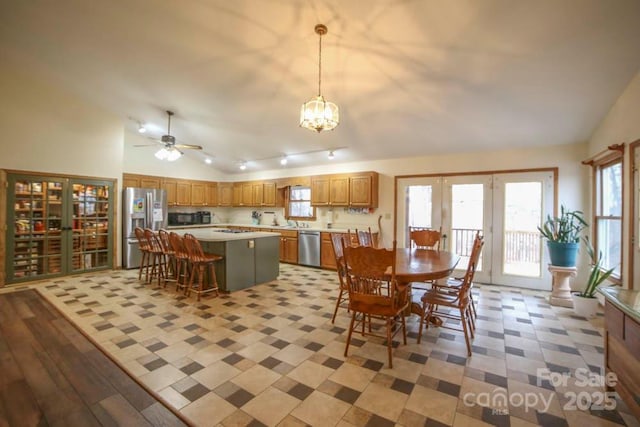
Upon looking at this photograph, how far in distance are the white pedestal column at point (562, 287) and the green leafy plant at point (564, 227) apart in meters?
0.40

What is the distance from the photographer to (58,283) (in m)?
5.02

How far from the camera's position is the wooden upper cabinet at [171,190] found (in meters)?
7.35

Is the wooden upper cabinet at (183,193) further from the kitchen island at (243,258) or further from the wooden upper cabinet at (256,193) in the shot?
the kitchen island at (243,258)

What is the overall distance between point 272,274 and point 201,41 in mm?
3635

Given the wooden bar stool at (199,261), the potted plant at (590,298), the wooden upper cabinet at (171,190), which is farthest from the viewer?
the wooden upper cabinet at (171,190)

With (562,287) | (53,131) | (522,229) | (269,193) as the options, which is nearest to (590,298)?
(562,287)

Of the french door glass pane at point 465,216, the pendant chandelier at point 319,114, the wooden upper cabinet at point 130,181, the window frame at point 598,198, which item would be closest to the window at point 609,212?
the window frame at point 598,198

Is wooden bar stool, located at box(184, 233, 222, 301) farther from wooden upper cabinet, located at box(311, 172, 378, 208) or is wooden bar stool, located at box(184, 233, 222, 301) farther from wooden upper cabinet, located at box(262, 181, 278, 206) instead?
wooden upper cabinet, located at box(262, 181, 278, 206)

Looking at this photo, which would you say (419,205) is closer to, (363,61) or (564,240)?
(564,240)

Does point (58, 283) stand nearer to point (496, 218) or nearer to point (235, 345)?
point (235, 345)

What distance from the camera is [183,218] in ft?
25.1

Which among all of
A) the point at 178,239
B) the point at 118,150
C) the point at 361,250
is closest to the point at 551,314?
the point at 361,250

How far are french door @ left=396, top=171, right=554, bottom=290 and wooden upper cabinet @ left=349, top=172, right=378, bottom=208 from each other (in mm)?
774

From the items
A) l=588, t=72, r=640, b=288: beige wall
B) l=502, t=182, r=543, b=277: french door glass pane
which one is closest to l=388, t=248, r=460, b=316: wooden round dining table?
l=588, t=72, r=640, b=288: beige wall
